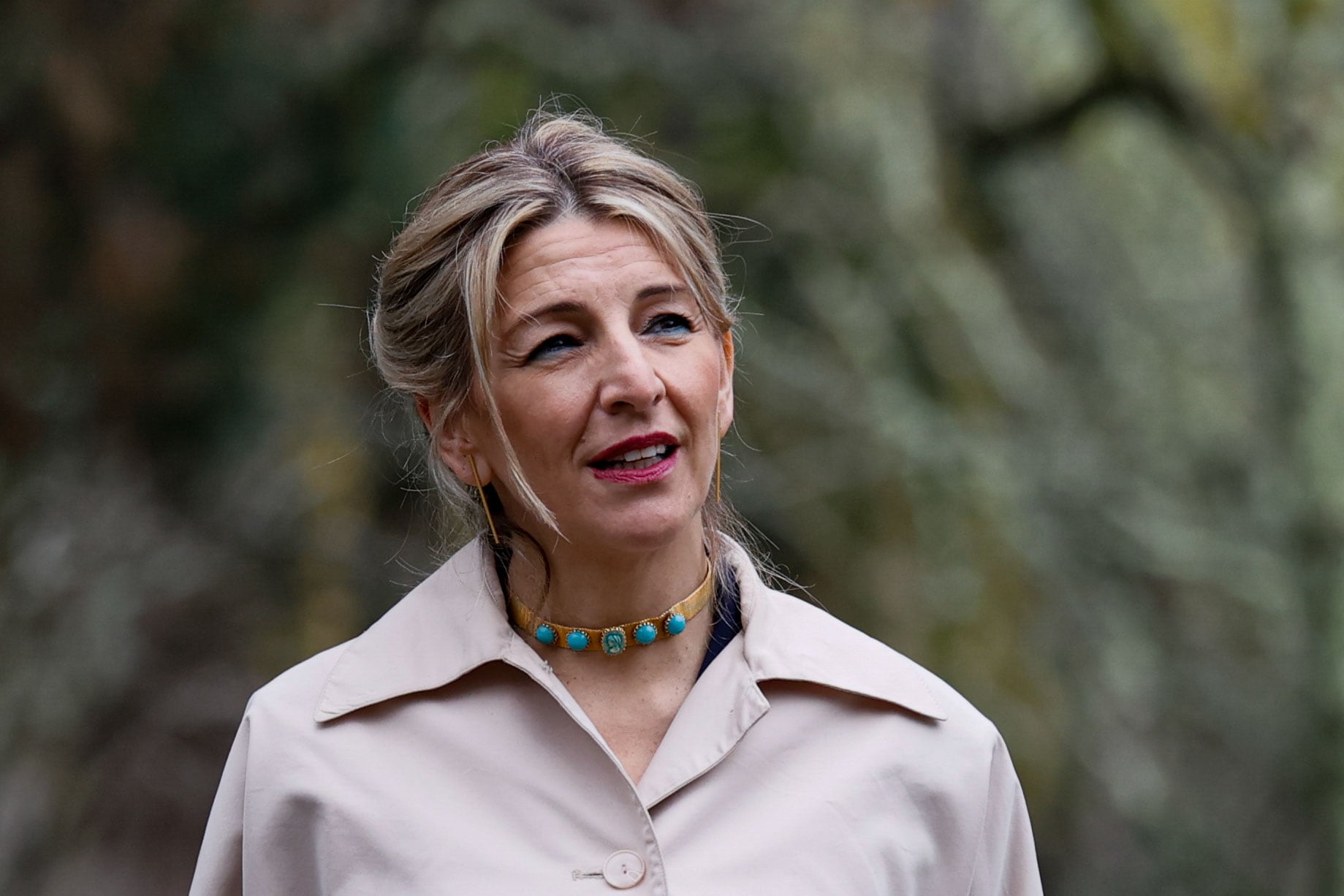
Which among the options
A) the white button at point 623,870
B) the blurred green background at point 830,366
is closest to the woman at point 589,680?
the white button at point 623,870

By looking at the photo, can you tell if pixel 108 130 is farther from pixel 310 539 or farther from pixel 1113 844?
pixel 1113 844

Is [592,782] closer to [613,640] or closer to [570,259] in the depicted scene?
[613,640]

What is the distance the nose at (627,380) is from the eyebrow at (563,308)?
2.7 inches

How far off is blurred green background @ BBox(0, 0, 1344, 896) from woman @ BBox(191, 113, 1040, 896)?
3.05 metres

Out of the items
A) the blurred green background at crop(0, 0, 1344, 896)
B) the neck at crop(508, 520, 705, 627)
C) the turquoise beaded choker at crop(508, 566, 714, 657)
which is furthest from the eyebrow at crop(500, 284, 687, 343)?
the blurred green background at crop(0, 0, 1344, 896)

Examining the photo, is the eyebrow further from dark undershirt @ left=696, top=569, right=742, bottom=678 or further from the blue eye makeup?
dark undershirt @ left=696, top=569, right=742, bottom=678

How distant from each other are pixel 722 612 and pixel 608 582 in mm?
189

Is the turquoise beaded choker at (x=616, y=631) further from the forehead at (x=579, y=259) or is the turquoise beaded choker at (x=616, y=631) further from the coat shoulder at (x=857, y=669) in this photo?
the forehead at (x=579, y=259)

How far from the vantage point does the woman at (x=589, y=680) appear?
5.79 feet

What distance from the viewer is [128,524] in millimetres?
5137

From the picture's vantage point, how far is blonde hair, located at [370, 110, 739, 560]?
6.18ft

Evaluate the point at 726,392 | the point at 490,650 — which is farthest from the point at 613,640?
the point at 726,392

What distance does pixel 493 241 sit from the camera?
1871 mm

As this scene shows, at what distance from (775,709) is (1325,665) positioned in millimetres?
3967
